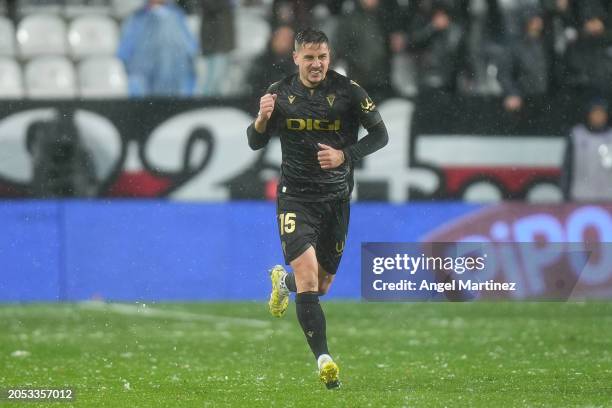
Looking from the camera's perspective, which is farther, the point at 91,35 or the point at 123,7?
the point at 123,7

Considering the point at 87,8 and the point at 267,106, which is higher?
the point at 87,8

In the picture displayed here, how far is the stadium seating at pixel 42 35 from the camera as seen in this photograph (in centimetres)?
1747

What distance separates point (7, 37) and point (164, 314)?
15.9 ft

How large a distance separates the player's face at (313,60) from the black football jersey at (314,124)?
189mm

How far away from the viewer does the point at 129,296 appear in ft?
50.0

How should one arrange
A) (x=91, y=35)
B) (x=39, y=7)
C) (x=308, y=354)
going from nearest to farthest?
(x=308, y=354)
(x=39, y=7)
(x=91, y=35)

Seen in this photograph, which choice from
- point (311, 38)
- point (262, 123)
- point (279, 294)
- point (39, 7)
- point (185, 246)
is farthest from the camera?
point (39, 7)

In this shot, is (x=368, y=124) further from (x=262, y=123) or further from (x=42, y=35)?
(x=42, y=35)

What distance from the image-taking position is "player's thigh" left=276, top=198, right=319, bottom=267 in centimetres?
891

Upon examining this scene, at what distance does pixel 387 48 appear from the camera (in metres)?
16.1

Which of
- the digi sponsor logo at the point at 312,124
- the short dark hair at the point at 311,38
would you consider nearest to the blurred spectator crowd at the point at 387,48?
the digi sponsor logo at the point at 312,124

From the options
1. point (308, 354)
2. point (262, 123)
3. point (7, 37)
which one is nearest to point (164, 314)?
point (308, 354)

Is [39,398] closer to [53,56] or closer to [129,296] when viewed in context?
[129,296]

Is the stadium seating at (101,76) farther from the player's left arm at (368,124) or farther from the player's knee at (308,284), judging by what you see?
the player's knee at (308,284)
